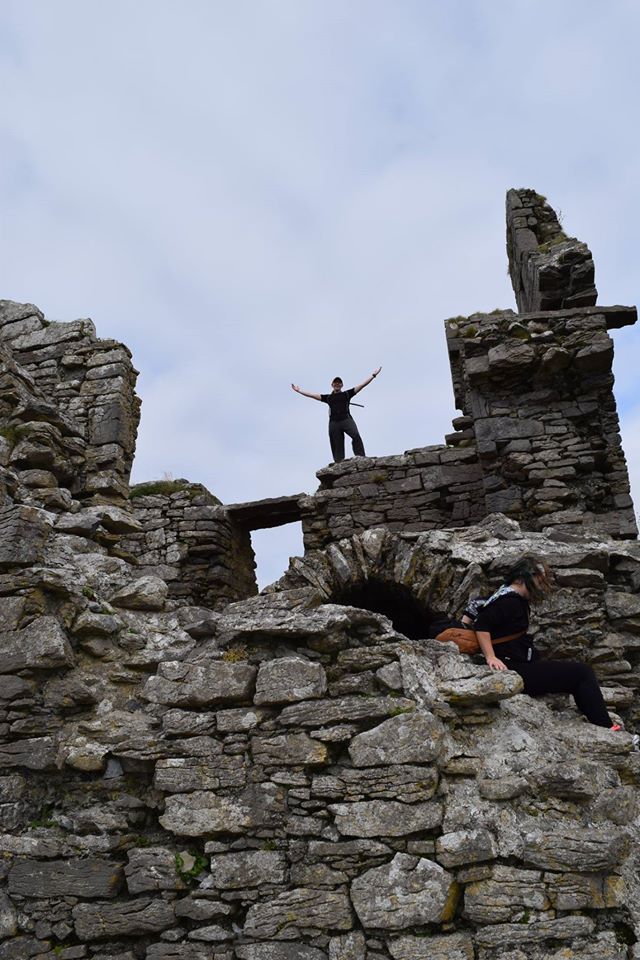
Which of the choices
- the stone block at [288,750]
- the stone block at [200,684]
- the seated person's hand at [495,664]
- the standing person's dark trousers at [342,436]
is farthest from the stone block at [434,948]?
the standing person's dark trousers at [342,436]

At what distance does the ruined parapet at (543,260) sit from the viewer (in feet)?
36.6

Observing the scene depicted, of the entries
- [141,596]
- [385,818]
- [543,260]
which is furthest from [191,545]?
[385,818]

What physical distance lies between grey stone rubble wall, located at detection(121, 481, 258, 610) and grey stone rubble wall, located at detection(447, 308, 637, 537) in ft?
16.1

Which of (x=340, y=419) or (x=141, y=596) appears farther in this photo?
(x=340, y=419)

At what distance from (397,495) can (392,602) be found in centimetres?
321

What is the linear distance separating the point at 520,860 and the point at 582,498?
6.45 m

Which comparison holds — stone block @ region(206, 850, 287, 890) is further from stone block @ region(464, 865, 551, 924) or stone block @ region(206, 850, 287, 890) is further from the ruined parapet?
the ruined parapet

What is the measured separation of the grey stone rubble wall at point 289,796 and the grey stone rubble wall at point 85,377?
3.62 metres

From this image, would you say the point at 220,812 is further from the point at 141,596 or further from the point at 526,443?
the point at 526,443

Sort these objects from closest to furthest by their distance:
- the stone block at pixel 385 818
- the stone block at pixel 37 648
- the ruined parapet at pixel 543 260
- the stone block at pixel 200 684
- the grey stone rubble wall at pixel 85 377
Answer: the stone block at pixel 385 818 → the stone block at pixel 200 684 → the stone block at pixel 37 648 → the grey stone rubble wall at pixel 85 377 → the ruined parapet at pixel 543 260

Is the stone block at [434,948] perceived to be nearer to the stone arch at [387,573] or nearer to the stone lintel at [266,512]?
the stone arch at [387,573]

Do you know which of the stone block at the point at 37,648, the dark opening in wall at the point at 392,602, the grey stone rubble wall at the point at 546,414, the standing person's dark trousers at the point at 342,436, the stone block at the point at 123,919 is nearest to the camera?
the stone block at the point at 123,919

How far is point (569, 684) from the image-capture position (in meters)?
4.59

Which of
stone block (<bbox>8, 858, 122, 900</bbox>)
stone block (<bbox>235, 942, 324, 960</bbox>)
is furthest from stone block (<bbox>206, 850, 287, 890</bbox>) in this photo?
stone block (<bbox>8, 858, 122, 900</bbox>)
